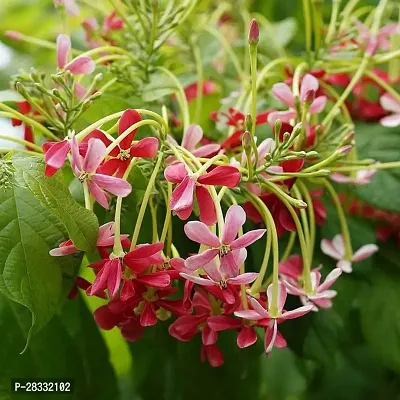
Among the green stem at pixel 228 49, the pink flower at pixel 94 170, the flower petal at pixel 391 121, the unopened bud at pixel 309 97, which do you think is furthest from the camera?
the green stem at pixel 228 49


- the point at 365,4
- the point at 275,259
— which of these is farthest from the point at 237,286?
the point at 365,4

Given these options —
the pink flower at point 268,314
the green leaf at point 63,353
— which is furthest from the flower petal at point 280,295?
the green leaf at point 63,353

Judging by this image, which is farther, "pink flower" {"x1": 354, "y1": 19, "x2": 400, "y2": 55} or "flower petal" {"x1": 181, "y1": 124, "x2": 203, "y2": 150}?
"pink flower" {"x1": 354, "y1": 19, "x2": 400, "y2": 55}

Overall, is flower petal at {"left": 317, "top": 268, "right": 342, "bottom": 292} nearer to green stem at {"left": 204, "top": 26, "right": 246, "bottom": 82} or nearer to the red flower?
the red flower

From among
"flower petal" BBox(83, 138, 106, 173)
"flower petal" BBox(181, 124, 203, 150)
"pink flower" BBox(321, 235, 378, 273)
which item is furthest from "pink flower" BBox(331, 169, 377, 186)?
"flower petal" BBox(83, 138, 106, 173)

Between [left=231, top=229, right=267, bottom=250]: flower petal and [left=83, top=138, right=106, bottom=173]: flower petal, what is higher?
[left=83, top=138, right=106, bottom=173]: flower petal

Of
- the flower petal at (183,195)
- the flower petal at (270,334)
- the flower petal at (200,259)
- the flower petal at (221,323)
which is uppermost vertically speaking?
the flower petal at (183,195)

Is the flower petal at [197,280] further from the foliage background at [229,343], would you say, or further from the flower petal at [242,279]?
the foliage background at [229,343]
